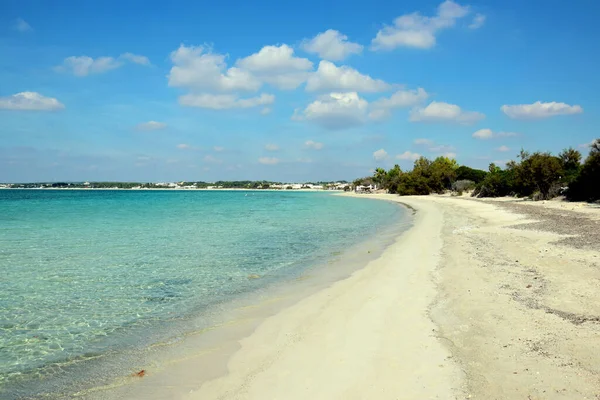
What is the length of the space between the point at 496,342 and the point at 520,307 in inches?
78.2

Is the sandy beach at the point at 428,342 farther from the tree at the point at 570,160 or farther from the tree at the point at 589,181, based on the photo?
the tree at the point at 570,160

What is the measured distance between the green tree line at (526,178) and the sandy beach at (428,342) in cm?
3318

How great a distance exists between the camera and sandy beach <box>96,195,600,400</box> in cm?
463

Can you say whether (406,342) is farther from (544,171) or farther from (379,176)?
(379,176)

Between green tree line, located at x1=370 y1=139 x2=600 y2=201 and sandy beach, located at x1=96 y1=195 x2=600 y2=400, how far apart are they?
33179 mm

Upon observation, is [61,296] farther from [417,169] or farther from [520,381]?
[417,169]

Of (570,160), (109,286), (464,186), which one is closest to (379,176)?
(464,186)

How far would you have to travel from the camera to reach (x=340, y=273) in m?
11.8

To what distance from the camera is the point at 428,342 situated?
593 centimetres

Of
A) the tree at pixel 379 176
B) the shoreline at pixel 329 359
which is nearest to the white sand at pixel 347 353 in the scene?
the shoreline at pixel 329 359

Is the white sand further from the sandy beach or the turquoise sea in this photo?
the turquoise sea

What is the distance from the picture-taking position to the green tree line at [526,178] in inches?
1455

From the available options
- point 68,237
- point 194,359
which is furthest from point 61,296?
point 68,237

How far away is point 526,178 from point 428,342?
45643 mm
